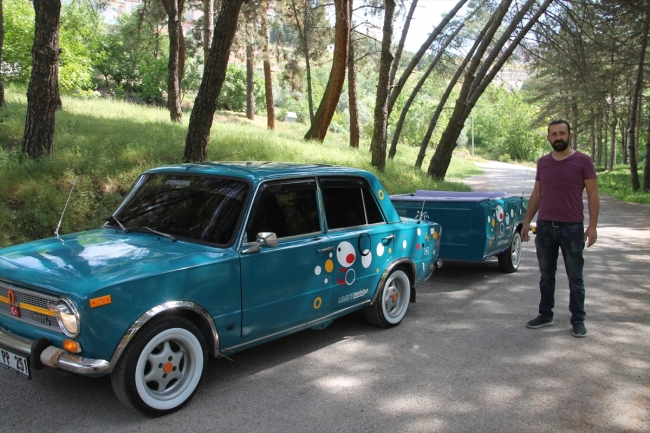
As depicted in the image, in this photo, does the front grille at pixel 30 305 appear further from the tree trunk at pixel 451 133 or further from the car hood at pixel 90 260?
the tree trunk at pixel 451 133

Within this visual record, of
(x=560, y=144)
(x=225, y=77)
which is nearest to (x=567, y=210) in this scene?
(x=560, y=144)

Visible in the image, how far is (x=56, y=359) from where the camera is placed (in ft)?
12.1

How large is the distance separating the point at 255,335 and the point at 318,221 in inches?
49.1

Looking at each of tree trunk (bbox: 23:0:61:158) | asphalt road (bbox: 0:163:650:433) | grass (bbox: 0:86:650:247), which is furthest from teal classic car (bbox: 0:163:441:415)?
tree trunk (bbox: 23:0:61:158)

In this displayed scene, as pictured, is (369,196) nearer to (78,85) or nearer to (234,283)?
(234,283)

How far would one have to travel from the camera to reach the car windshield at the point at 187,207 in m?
4.71

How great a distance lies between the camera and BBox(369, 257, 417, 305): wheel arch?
5.90 m

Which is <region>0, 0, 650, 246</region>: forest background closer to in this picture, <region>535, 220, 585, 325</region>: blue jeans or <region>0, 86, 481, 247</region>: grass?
<region>0, 86, 481, 247</region>: grass

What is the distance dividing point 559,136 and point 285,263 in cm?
308

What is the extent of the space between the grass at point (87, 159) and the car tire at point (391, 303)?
333 cm

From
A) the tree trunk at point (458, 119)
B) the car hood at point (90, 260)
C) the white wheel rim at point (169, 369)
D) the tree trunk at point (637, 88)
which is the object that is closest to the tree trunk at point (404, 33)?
the tree trunk at point (458, 119)

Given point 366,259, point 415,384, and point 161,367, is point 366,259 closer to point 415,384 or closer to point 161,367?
point 415,384

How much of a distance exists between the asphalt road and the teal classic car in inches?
11.8

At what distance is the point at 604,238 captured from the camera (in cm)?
1269
